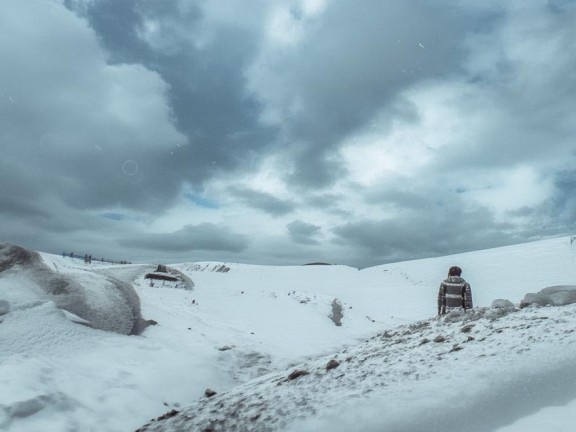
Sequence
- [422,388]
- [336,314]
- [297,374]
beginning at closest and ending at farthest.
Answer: [422,388] → [297,374] → [336,314]

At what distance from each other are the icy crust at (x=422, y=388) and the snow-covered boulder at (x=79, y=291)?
8.88ft

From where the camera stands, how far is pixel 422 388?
124 inches

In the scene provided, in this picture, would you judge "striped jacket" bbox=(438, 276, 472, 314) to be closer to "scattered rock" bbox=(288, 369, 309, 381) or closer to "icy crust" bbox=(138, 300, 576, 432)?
"icy crust" bbox=(138, 300, 576, 432)

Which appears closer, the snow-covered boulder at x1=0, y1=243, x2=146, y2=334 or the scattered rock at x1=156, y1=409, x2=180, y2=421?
the scattered rock at x1=156, y1=409, x2=180, y2=421

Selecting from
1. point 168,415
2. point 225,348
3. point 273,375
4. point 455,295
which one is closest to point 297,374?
point 273,375

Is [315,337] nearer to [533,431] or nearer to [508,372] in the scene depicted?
[508,372]

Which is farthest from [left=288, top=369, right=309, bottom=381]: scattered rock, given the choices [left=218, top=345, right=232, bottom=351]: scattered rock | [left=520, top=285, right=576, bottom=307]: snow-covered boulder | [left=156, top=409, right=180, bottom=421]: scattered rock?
[left=520, top=285, right=576, bottom=307]: snow-covered boulder

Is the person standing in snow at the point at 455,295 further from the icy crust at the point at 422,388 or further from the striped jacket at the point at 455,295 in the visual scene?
the icy crust at the point at 422,388

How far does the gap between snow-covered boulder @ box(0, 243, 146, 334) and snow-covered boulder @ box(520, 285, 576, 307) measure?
6.71m

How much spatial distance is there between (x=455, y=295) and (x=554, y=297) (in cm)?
185

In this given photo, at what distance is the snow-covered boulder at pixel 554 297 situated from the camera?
5.83 meters

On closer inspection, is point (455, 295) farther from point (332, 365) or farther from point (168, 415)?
point (168, 415)

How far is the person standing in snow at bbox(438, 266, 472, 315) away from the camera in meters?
7.58

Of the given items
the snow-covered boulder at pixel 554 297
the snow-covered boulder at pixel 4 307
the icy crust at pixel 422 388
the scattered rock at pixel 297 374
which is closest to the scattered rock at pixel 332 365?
the icy crust at pixel 422 388
